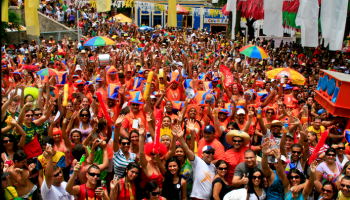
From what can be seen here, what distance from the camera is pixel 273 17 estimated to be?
7867 millimetres

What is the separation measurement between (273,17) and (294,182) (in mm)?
5126

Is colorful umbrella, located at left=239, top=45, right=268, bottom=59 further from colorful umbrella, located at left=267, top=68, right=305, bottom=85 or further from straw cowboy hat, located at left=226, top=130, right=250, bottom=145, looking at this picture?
straw cowboy hat, located at left=226, top=130, right=250, bottom=145

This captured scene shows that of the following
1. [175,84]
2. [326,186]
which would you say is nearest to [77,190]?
[326,186]

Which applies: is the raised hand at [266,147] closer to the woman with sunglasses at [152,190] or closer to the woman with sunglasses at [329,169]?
the woman with sunglasses at [329,169]

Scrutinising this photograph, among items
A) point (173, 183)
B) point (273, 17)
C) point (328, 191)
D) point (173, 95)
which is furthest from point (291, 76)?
point (173, 183)

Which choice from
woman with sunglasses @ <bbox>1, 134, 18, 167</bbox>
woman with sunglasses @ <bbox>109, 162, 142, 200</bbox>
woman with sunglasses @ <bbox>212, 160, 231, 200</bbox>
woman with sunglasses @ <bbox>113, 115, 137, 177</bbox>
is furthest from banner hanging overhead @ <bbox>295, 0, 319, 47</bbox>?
woman with sunglasses @ <bbox>1, 134, 18, 167</bbox>

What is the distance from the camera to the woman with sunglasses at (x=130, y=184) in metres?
3.68

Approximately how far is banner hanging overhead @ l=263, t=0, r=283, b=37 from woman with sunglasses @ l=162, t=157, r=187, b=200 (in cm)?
520

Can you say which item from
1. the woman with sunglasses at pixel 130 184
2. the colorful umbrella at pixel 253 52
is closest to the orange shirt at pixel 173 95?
the colorful umbrella at pixel 253 52

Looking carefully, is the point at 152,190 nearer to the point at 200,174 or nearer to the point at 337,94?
the point at 200,174

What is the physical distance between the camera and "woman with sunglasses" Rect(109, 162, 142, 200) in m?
3.68

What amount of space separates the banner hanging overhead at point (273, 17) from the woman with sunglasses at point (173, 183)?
5199mm

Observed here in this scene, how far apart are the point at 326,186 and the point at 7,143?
13.4ft

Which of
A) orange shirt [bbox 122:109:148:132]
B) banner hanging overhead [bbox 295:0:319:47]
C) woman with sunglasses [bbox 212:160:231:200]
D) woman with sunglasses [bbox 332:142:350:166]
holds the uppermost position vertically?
banner hanging overhead [bbox 295:0:319:47]
